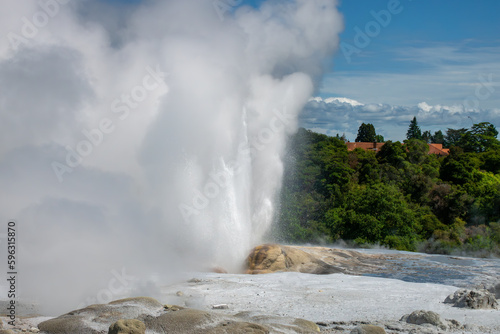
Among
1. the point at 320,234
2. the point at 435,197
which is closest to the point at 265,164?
the point at 320,234

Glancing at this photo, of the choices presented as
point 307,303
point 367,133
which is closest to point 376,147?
point 367,133

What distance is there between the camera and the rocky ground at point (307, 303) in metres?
7.79

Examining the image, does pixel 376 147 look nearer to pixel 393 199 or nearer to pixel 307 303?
pixel 393 199

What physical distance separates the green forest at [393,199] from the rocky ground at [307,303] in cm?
809

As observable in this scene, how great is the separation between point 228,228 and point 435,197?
→ 70.6ft

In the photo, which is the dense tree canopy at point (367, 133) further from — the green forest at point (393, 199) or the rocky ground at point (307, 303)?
the rocky ground at point (307, 303)

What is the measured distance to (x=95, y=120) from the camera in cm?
1975

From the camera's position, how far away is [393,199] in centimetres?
2464

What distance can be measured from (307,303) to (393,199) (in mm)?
15833

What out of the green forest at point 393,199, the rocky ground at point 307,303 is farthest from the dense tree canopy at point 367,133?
the rocky ground at point 307,303

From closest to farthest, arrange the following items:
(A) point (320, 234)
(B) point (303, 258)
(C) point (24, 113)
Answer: (B) point (303, 258), (C) point (24, 113), (A) point (320, 234)

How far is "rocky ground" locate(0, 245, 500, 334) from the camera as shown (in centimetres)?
779

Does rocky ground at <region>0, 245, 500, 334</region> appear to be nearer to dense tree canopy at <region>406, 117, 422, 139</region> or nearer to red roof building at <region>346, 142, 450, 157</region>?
red roof building at <region>346, 142, 450, 157</region>

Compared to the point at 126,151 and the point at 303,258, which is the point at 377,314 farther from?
the point at 126,151
